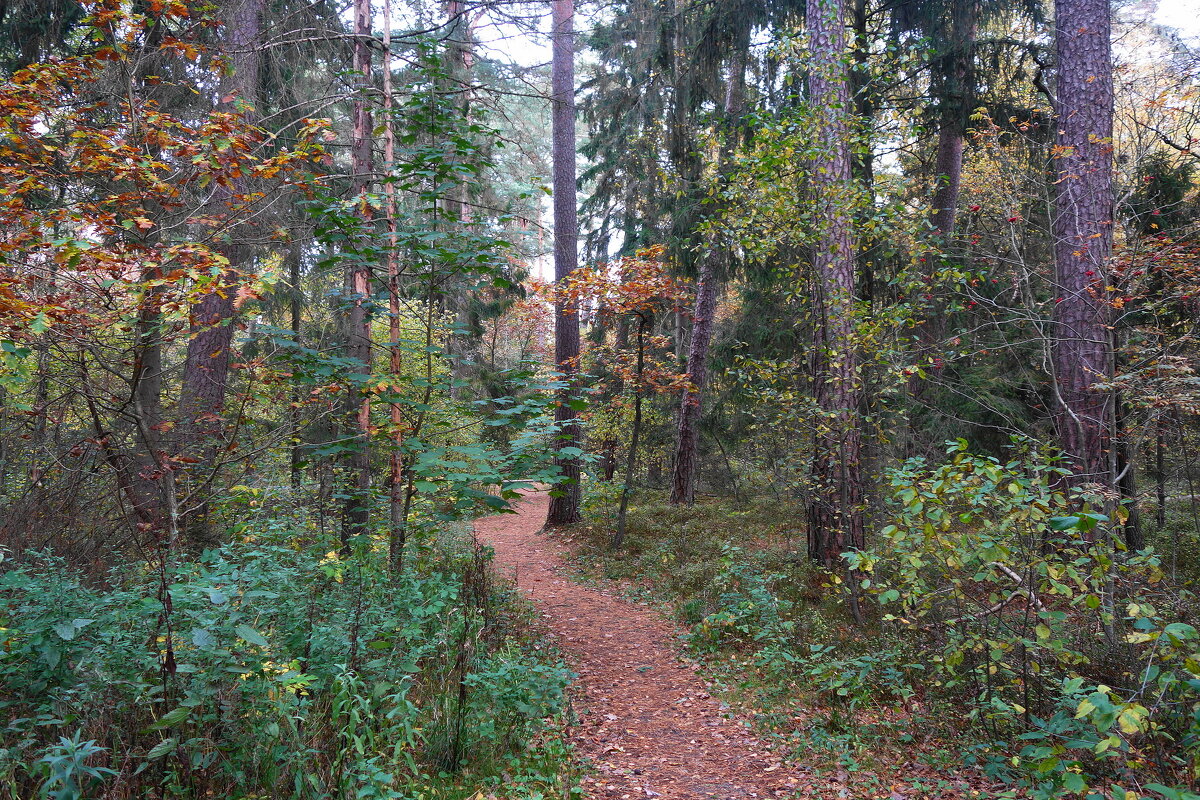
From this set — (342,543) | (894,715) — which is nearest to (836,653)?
(894,715)

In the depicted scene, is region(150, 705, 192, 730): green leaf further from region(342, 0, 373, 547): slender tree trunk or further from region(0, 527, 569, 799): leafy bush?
region(342, 0, 373, 547): slender tree trunk

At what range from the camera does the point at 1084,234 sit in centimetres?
619

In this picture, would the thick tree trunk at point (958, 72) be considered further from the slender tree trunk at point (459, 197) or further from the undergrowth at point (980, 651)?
the slender tree trunk at point (459, 197)

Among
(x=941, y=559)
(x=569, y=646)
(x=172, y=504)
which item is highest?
(x=172, y=504)

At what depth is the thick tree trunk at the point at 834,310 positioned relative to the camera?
6668 mm

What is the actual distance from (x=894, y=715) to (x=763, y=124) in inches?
236

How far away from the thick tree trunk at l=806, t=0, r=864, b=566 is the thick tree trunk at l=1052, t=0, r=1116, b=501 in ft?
6.34

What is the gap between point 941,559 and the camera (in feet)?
13.1

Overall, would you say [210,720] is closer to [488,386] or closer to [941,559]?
[941,559]

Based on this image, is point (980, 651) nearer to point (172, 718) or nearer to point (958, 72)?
point (172, 718)

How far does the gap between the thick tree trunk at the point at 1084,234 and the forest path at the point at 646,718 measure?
4.23 metres

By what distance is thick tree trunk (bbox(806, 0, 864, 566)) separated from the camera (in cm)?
667

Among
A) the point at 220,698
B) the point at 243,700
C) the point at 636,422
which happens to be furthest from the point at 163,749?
the point at 636,422

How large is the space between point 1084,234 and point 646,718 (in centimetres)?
620
